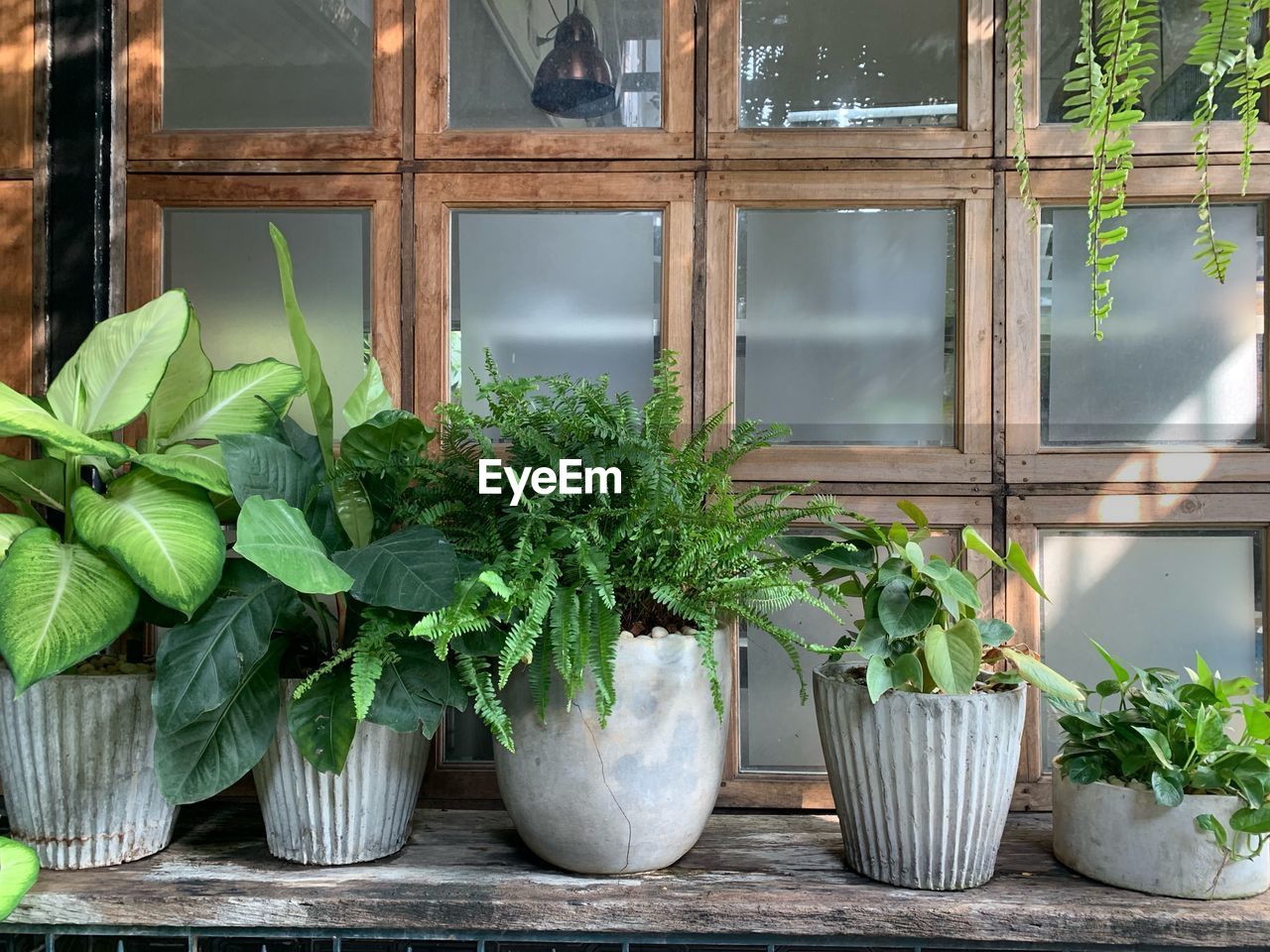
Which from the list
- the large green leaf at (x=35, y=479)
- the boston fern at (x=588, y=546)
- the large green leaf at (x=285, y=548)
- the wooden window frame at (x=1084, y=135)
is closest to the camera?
the large green leaf at (x=285, y=548)

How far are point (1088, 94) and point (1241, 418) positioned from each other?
58 cm

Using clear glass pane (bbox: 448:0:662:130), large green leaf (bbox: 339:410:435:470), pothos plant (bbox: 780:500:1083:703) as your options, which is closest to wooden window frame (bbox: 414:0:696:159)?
clear glass pane (bbox: 448:0:662:130)

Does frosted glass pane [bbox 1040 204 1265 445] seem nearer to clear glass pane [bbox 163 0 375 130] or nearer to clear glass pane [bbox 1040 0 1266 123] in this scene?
clear glass pane [bbox 1040 0 1266 123]

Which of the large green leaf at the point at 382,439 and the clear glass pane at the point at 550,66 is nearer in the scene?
the large green leaf at the point at 382,439

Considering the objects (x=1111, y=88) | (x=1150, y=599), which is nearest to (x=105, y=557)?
(x=1111, y=88)

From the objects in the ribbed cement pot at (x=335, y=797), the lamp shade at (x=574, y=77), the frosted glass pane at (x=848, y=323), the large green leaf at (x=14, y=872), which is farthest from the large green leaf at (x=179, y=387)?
the frosted glass pane at (x=848, y=323)

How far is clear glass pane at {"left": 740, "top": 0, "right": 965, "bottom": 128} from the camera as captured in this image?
1.34m

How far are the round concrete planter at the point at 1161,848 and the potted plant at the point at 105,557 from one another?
1.03 m

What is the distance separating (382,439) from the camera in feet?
3.42

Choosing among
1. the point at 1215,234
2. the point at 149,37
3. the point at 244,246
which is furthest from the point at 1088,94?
the point at 149,37

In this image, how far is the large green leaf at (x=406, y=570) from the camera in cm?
94

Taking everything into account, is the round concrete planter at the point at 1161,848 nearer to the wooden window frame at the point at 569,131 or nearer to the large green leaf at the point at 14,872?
the wooden window frame at the point at 569,131

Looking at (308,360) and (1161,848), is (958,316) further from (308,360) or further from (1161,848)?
(308,360)

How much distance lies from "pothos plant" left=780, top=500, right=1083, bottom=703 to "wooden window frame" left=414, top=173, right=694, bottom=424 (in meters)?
0.38
